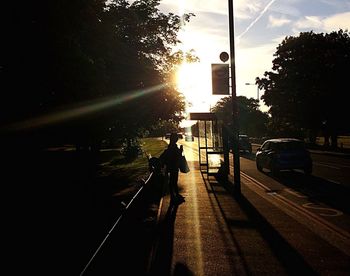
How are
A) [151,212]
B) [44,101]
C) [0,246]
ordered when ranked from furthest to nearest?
[44,101], [151,212], [0,246]

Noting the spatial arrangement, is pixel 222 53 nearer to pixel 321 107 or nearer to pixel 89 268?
pixel 89 268

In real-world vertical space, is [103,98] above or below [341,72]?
below

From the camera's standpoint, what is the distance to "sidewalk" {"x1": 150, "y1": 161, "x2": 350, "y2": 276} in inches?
245

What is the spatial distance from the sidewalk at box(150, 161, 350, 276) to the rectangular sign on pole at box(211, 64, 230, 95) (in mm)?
4621

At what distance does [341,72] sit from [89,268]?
42919mm

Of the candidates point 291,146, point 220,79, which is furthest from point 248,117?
point 220,79

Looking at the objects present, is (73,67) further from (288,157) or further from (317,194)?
(288,157)

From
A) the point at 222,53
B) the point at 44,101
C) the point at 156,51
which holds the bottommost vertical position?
the point at 44,101

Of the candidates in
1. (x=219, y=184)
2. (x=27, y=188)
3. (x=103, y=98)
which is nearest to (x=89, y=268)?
(x=219, y=184)

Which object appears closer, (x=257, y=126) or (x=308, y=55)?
(x=308, y=55)

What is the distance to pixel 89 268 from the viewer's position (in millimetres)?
4926

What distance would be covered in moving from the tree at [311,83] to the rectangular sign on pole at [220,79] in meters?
31.8

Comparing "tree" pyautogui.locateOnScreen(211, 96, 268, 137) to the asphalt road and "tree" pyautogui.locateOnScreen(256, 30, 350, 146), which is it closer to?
"tree" pyautogui.locateOnScreen(256, 30, 350, 146)

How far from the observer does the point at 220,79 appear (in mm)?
15141
